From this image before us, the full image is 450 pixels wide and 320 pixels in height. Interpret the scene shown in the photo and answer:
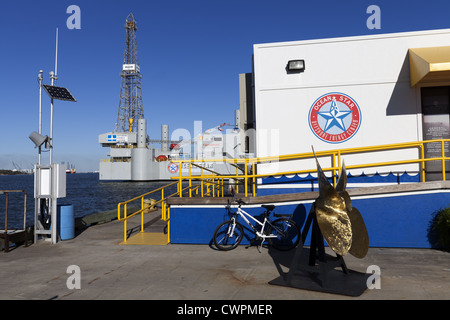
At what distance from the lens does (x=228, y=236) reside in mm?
8336

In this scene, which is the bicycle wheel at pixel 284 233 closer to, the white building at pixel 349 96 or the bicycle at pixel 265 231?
the bicycle at pixel 265 231

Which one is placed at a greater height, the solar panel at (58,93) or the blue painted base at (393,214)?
the solar panel at (58,93)

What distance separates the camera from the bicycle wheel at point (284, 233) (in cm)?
805

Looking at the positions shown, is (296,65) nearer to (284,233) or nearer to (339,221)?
(284,233)

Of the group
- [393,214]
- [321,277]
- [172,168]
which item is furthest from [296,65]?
[172,168]

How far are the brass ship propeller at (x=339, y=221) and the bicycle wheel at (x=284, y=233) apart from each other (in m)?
2.43

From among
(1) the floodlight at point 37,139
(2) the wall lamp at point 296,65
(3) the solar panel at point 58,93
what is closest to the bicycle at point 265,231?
(2) the wall lamp at point 296,65

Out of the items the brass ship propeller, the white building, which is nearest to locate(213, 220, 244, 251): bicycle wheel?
the white building

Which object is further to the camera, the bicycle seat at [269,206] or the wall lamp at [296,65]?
the wall lamp at [296,65]

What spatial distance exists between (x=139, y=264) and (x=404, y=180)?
6.94m

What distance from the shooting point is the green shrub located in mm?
7492

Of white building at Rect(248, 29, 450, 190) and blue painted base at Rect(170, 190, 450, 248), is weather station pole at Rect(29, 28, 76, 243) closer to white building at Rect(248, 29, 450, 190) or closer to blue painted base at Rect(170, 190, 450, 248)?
blue painted base at Rect(170, 190, 450, 248)

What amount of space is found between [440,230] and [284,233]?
3.50 m

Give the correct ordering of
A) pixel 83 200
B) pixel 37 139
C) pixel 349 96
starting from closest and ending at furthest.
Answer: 1. pixel 349 96
2. pixel 37 139
3. pixel 83 200
